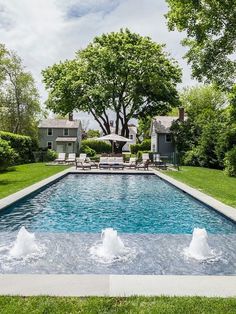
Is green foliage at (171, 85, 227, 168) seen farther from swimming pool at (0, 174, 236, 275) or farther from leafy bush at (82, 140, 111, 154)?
leafy bush at (82, 140, 111, 154)

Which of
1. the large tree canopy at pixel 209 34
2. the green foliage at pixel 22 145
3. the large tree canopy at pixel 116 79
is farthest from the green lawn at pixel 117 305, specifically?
the large tree canopy at pixel 116 79

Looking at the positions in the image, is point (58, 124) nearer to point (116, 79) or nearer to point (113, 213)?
point (116, 79)

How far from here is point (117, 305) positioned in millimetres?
4082

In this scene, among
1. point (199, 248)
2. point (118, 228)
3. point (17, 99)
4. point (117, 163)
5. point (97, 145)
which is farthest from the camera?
point (97, 145)

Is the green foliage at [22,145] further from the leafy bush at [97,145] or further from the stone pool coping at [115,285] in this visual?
the stone pool coping at [115,285]

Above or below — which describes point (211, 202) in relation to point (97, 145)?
below

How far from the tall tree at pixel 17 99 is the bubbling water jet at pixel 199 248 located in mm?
45289

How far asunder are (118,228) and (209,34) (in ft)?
63.2

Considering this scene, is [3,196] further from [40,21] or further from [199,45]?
[199,45]

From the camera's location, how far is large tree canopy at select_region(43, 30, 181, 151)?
3650 cm

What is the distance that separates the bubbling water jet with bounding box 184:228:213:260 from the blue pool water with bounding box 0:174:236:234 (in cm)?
224

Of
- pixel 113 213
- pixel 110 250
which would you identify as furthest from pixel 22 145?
pixel 110 250

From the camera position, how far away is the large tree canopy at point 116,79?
120 ft

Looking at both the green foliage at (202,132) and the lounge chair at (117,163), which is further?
the green foliage at (202,132)
